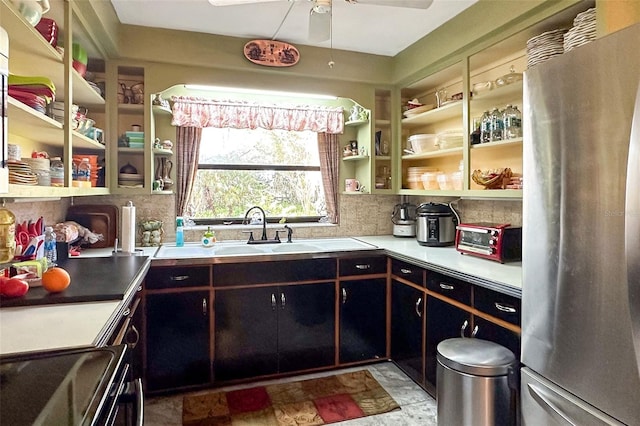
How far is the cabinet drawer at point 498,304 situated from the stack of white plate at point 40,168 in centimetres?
209

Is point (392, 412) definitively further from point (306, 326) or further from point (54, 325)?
point (54, 325)

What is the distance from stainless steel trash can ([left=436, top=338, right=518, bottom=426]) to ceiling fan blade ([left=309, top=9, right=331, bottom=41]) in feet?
5.86

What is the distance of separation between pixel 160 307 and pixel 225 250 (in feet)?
→ 2.03

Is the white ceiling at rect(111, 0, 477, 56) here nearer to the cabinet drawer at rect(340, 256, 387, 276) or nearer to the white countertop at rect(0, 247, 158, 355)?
the cabinet drawer at rect(340, 256, 387, 276)

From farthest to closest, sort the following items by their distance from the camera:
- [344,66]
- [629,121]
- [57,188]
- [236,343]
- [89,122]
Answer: [344,66] < [236,343] < [89,122] < [57,188] < [629,121]

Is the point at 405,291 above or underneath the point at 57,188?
underneath

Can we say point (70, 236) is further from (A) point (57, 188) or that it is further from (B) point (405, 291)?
(B) point (405, 291)

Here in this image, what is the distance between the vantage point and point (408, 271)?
2.69 meters

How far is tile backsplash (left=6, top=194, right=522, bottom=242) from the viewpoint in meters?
2.53

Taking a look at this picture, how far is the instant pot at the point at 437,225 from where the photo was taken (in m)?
2.95

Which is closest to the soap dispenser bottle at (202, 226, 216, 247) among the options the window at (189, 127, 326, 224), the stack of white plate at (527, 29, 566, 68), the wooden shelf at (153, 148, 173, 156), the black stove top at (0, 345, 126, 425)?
the window at (189, 127, 326, 224)

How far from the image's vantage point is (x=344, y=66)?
3271mm

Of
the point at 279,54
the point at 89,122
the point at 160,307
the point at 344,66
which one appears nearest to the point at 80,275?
the point at 160,307

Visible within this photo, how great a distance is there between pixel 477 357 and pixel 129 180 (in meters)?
2.54
